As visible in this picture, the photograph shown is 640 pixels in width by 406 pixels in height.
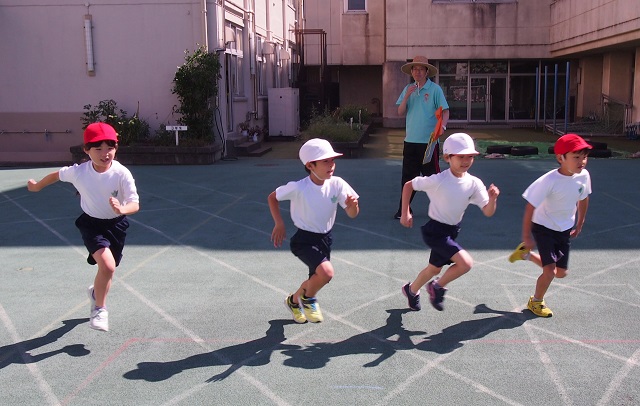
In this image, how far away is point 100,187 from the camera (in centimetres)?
504

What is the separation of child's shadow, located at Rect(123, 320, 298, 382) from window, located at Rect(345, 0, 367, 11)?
88.2 ft

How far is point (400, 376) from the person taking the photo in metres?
4.23

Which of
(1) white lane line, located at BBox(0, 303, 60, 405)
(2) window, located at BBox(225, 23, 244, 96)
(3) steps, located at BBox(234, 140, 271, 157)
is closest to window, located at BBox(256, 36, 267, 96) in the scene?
(2) window, located at BBox(225, 23, 244, 96)

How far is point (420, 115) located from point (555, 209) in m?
3.49

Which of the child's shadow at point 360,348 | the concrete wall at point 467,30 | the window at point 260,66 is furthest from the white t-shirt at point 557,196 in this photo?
the concrete wall at point 467,30

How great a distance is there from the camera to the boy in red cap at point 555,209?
198 inches

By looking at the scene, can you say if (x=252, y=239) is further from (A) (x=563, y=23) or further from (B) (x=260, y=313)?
(A) (x=563, y=23)

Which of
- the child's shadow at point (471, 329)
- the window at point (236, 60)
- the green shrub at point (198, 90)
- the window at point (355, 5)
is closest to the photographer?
the child's shadow at point (471, 329)

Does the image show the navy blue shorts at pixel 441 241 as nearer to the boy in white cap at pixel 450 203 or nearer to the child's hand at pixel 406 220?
the boy in white cap at pixel 450 203

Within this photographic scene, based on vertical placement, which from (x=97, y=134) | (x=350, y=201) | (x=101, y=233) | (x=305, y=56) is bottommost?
(x=101, y=233)

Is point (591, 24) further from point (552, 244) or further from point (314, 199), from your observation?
point (314, 199)

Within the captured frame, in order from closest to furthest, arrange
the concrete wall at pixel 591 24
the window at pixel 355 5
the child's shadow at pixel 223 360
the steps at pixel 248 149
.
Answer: the child's shadow at pixel 223 360, the steps at pixel 248 149, the concrete wall at pixel 591 24, the window at pixel 355 5

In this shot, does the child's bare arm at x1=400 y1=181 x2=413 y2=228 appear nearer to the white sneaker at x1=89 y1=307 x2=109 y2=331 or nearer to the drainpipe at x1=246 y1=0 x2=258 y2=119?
the white sneaker at x1=89 y1=307 x2=109 y2=331

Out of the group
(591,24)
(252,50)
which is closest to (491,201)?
(252,50)
